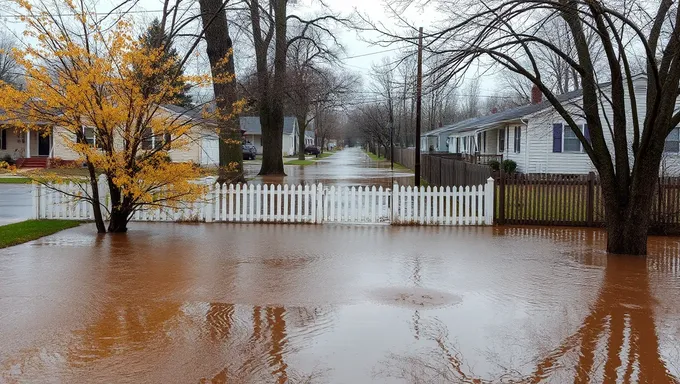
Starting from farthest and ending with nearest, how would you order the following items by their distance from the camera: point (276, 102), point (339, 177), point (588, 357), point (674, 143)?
1. point (339, 177)
2. point (276, 102)
3. point (674, 143)
4. point (588, 357)

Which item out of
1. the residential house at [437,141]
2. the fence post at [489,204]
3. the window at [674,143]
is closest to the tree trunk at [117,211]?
the fence post at [489,204]

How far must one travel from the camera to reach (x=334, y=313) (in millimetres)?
6410

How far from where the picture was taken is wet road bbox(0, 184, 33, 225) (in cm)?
1436

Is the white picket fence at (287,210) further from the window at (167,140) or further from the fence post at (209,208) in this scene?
the window at (167,140)

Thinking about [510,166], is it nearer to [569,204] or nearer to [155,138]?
[569,204]

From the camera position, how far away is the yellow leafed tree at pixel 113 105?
10594 millimetres

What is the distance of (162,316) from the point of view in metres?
6.26

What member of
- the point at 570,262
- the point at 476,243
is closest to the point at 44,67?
the point at 476,243

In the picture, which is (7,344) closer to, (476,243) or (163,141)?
(163,141)

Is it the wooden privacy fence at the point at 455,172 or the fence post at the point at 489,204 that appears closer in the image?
the fence post at the point at 489,204

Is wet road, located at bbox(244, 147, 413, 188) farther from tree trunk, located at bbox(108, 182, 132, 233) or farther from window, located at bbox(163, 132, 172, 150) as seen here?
tree trunk, located at bbox(108, 182, 132, 233)

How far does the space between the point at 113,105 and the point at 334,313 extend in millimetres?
7256

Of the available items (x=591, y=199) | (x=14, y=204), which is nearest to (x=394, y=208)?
(x=591, y=199)

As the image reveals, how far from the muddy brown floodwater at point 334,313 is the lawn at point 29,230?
1.54 feet
